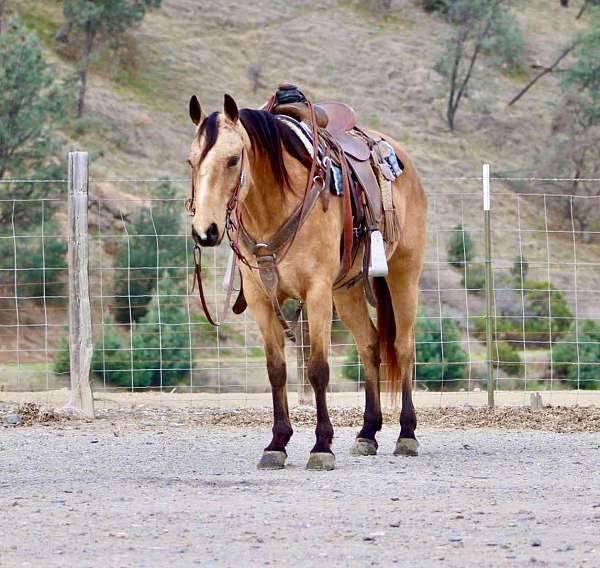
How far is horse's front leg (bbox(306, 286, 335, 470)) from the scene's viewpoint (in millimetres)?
6812

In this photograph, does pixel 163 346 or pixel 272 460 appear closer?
pixel 272 460

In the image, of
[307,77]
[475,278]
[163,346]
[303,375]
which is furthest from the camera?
[307,77]

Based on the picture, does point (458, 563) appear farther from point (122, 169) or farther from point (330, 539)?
point (122, 169)

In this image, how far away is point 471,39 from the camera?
4578cm

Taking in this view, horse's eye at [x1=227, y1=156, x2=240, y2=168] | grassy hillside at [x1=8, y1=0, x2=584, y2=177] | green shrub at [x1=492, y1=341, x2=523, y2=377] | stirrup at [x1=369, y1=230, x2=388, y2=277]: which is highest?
grassy hillside at [x1=8, y1=0, x2=584, y2=177]

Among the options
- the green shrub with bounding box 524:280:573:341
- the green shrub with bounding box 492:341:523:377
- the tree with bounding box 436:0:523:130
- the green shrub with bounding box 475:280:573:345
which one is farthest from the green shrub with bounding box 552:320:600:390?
the tree with bounding box 436:0:523:130

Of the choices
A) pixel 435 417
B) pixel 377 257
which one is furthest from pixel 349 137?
pixel 435 417

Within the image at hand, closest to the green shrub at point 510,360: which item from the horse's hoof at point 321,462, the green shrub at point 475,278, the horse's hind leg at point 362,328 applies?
the green shrub at point 475,278

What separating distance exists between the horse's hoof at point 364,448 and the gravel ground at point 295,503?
105 mm

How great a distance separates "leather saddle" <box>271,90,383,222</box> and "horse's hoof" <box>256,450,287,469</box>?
1595mm

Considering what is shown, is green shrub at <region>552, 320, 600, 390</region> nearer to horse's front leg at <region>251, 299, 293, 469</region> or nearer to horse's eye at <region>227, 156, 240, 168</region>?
horse's front leg at <region>251, 299, 293, 469</region>

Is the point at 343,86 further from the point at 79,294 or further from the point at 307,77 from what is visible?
the point at 79,294

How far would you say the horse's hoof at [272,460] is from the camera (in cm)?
695

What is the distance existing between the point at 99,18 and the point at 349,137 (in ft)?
109
